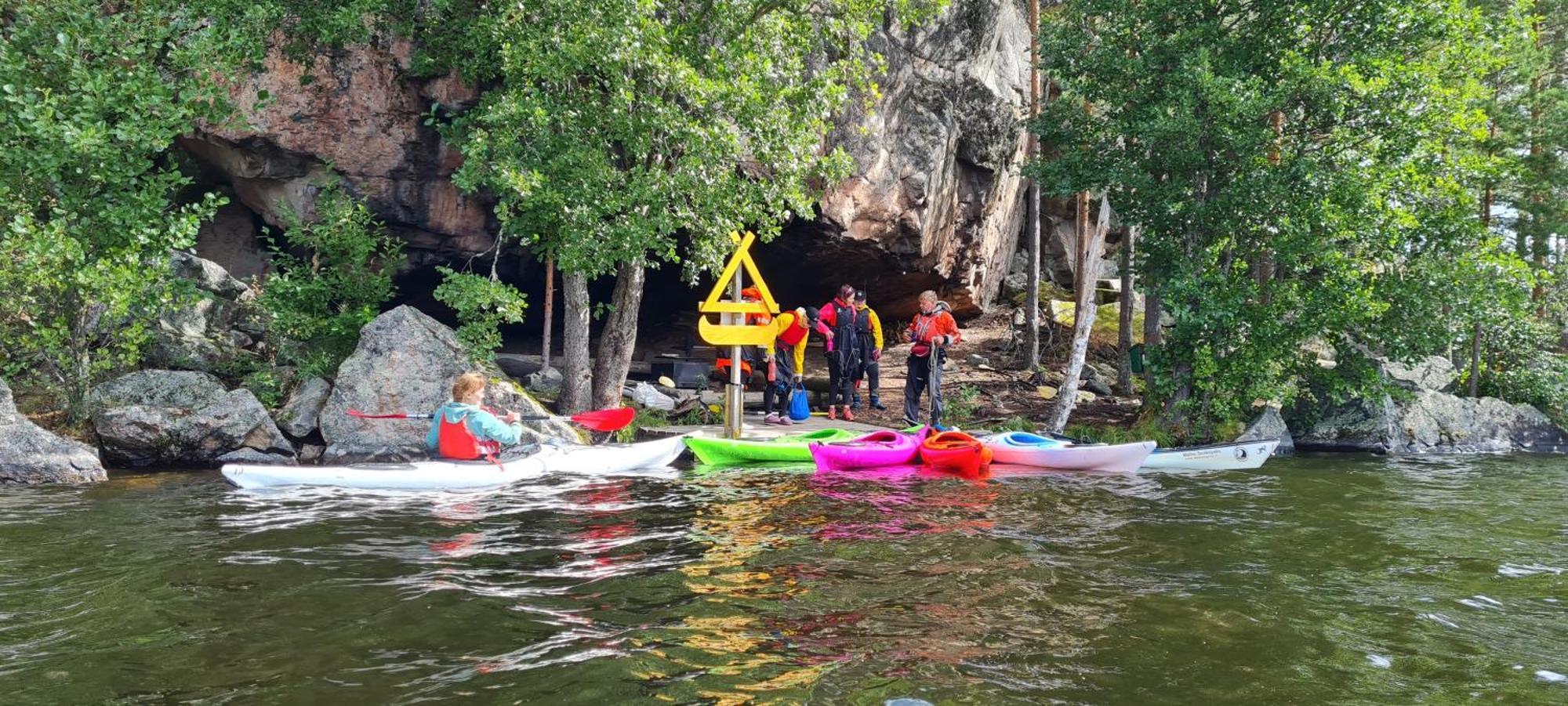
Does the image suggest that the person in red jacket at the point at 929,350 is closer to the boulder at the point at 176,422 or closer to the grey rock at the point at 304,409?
the grey rock at the point at 304,409

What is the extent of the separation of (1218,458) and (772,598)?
8394mm

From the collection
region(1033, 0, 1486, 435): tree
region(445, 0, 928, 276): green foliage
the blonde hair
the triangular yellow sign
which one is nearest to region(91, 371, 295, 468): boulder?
the blonde hair

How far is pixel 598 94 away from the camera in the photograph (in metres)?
12.4

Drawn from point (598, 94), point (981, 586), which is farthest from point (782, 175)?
point (981, 586)

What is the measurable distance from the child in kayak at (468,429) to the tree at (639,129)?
283 cm

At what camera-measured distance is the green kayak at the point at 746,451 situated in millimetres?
11438

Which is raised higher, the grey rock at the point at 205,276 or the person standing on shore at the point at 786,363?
the grey rock at the point at 205,276

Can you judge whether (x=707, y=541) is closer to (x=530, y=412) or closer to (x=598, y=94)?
(x=530, y=412)

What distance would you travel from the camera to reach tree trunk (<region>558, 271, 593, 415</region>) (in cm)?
1355

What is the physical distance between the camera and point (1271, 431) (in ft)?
47.4

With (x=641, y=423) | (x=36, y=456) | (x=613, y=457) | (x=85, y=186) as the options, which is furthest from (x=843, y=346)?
(x=85, y=186)

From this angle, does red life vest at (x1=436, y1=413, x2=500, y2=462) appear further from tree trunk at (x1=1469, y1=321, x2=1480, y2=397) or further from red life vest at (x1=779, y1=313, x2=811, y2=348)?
tree trunk at (x1=1469, y1=321, x2=1480, y2=397)

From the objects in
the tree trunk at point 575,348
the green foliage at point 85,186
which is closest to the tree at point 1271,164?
the tree trunk at point 575,348

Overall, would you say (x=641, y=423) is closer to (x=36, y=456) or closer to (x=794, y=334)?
(x=794, y=334)
